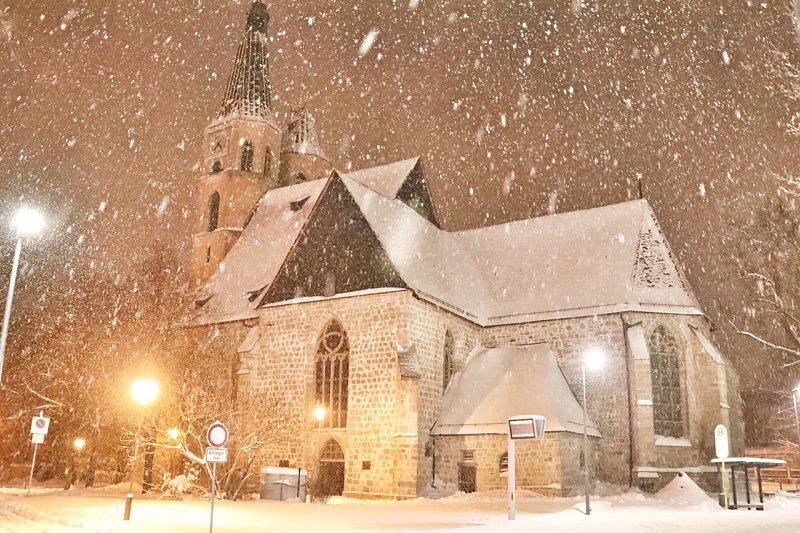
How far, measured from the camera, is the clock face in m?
41.1

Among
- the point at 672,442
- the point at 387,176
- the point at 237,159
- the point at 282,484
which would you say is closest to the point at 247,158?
the point at 237,159

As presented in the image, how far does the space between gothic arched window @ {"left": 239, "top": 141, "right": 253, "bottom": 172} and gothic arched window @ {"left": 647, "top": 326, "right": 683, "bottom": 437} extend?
23270 millimetres

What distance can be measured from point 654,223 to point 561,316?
6126 mm

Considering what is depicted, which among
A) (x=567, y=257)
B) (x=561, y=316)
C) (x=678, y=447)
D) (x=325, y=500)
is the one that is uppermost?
(x=567, y=257)

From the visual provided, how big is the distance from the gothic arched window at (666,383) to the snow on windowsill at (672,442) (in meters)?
0.34

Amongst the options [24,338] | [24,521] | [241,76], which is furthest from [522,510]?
[241,76]

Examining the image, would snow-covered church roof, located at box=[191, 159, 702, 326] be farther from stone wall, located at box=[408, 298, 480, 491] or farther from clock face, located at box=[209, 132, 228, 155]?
clock face, located at box=[209, 132, 228, 155]

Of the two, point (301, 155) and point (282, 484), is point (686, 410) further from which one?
point (301, 155)

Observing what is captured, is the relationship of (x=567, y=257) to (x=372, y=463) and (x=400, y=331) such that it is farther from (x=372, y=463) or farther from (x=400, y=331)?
(x=372, y=463)

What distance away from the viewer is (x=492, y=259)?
35.0 m

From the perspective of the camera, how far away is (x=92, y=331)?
3234 centimetres

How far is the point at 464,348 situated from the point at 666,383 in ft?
27.1

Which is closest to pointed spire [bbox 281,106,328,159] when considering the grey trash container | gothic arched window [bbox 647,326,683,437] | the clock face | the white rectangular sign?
the clock face

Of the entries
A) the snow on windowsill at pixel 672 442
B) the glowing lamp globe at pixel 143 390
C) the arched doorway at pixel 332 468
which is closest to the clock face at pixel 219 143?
the arched doorway at pixel 332 468
